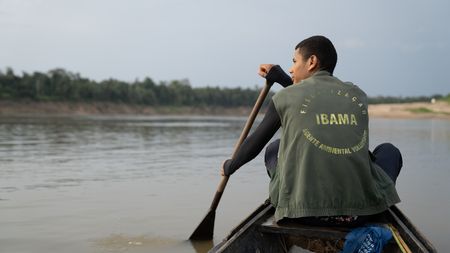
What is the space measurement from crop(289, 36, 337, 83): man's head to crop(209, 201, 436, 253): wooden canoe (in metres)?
0.90

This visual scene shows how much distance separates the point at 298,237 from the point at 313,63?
1.06 m

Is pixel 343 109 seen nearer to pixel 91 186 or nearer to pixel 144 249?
pixel 144 249

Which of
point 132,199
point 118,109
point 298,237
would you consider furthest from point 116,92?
point 298,237

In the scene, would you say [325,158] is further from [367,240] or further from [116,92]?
[116,92]

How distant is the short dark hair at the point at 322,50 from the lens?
119 inches

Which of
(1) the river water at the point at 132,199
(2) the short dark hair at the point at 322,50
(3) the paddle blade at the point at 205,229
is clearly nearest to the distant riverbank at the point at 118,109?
(1) the river water at the point at 132,199

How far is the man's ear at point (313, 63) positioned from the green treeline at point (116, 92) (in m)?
67.5

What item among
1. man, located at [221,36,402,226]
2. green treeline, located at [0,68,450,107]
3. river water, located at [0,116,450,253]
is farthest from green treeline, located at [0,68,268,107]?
man, located at [221,36,402,226]

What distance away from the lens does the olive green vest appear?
270cm

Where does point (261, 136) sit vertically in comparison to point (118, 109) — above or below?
above

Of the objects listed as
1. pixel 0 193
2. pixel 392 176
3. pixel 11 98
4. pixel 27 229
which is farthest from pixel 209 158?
pixel 11 98

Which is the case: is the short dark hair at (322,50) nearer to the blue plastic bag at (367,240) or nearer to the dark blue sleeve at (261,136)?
the dark blue sleeve at (261,136)

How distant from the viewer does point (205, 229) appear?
16.5ft

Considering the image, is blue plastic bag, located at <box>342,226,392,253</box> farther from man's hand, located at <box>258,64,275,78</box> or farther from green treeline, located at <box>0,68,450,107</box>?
green treeline, located at <box>0,68,450,107</box>
